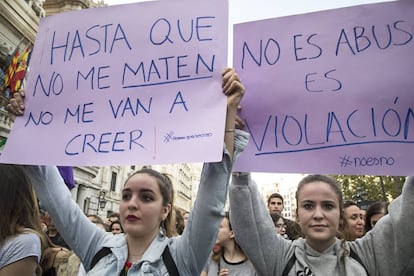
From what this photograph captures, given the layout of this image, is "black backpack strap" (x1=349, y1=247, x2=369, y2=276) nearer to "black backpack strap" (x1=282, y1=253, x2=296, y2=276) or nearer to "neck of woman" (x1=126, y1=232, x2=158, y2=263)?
"black backpack strap" (x1=282, y1=253, x2=296, y2=276)

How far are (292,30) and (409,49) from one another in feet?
2.04

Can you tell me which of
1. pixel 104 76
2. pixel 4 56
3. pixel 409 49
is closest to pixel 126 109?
pixel 104 76

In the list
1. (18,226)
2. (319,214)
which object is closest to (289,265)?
(319,214)

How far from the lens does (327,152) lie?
1.83 metres

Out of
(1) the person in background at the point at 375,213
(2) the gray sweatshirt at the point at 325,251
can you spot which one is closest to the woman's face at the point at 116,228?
(1) the person in background at the point at 375,213

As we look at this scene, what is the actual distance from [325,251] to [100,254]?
113 centimetres

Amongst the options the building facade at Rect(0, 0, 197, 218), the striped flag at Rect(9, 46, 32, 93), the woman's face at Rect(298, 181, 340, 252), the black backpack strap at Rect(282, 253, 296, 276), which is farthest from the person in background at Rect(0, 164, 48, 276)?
the striped flag at Rect(9, 46, 32, 93)

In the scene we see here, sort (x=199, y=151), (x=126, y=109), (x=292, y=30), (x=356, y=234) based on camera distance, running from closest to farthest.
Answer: (x=199, y=151), (x=126, y=109), (x=292, y=30), (x=356, y=234)

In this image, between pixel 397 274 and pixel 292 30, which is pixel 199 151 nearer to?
pixel 292 30

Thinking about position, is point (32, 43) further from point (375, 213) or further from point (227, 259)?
point (375, 213)

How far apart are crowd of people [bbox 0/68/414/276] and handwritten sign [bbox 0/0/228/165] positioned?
0.36 feet

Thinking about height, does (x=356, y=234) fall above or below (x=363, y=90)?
below

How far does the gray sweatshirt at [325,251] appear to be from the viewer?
161 cm

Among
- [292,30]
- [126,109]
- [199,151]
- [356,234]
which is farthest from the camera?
[356,234]
